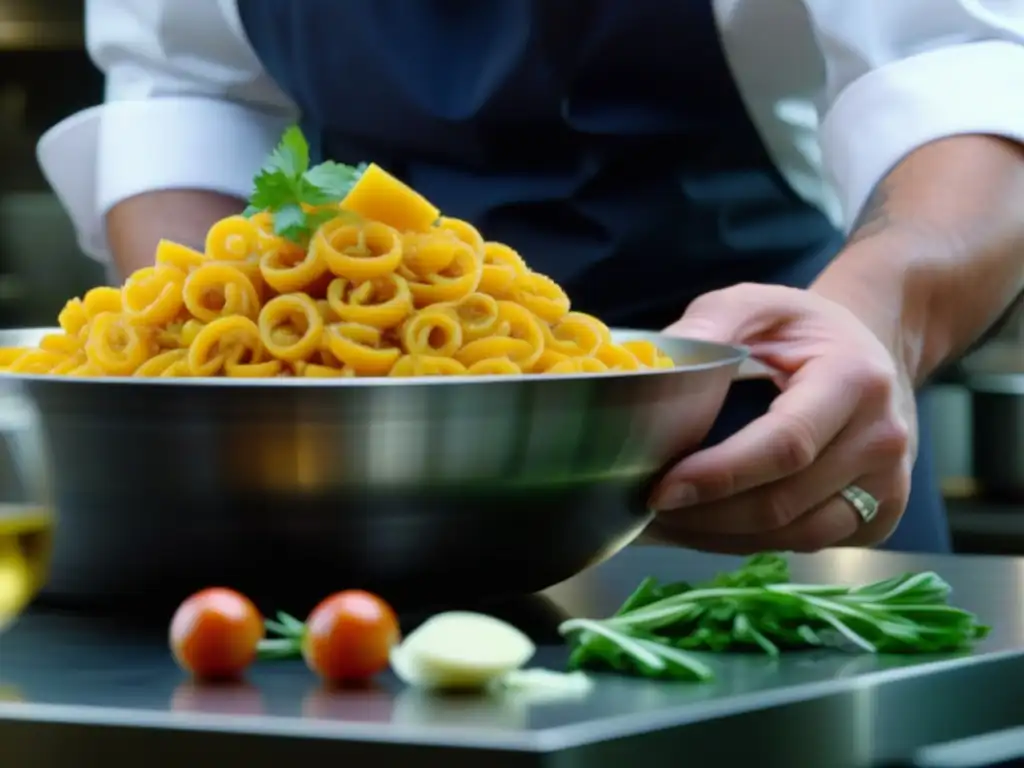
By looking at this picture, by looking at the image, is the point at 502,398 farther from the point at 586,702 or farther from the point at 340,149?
the point at 340,149

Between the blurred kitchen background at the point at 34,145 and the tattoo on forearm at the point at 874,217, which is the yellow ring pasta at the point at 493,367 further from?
the blurred kitchen background at the point at 34,145

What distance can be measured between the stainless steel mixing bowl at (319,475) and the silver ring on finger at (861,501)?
0.19m

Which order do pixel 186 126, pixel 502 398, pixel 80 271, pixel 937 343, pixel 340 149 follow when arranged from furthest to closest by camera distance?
pixel 80 271 < pixel 186 126 < pixel 340 149 < pixel 937 343 < pixel 502 398

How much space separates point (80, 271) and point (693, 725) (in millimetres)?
2912

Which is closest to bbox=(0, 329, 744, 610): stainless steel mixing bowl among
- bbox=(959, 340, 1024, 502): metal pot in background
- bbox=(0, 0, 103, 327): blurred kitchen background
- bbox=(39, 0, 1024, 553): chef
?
bbox=(39, 0, 1024, 553): chef

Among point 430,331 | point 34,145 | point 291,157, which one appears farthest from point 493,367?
point 34,145

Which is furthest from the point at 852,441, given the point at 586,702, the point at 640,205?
the point at 640,205

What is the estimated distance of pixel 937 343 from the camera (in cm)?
123

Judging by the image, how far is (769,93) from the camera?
4.61 ft

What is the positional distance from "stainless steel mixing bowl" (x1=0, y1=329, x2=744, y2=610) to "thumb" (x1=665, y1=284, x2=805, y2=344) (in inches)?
7.2

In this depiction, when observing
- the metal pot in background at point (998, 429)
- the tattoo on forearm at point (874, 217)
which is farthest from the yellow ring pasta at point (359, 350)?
the metal pot in background at point (998, 429)

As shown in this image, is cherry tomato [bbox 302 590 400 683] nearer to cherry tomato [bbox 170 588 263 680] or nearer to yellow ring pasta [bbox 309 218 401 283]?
cherry tomato [bbox 170 588 263 680]

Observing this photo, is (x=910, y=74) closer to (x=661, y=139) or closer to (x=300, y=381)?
(x=661, y=139)

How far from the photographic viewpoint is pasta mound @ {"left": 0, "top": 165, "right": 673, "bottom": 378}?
83 cm
